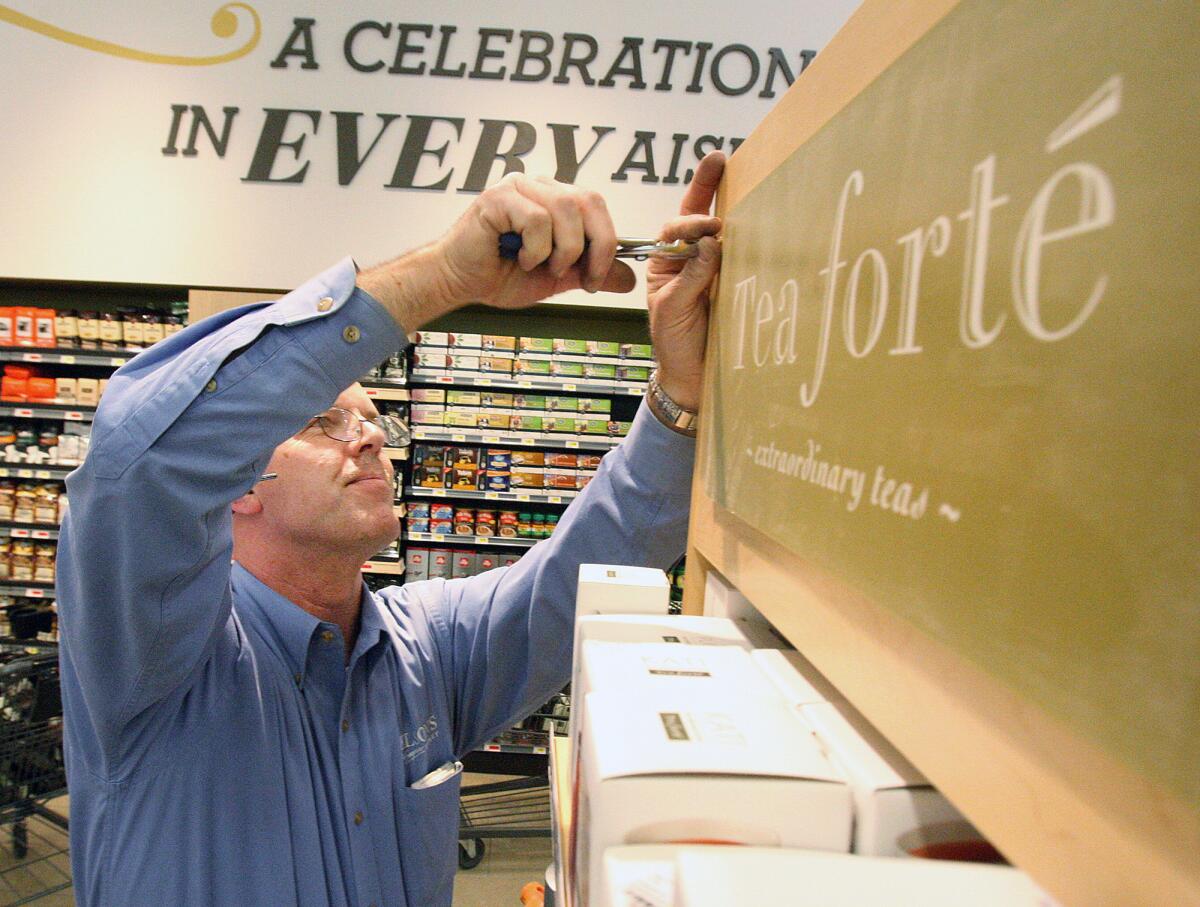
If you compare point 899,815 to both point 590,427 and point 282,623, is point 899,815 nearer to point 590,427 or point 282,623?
point 282,623

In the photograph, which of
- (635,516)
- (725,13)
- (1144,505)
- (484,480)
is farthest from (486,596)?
(725,13)

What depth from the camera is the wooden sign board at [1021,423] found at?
0.85ft

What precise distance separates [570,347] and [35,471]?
3.10 meters

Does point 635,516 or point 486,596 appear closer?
point 635,516

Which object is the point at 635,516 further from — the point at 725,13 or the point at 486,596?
the point at 725,13

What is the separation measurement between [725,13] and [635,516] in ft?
13.2

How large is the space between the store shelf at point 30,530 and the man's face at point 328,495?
12.3 feet

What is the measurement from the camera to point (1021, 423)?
33 centimetres

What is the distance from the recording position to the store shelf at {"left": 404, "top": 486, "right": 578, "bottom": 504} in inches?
168

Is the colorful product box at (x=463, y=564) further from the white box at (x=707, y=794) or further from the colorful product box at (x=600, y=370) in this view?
the white box at (x=707, y=794)

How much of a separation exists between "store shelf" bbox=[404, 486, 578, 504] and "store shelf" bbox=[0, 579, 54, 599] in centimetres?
215

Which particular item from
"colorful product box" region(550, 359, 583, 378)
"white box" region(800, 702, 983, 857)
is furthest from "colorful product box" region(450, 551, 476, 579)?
"white box" region(800, 702, 983, 857)

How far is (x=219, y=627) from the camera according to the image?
133 cm

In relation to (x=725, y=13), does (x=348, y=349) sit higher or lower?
lower
